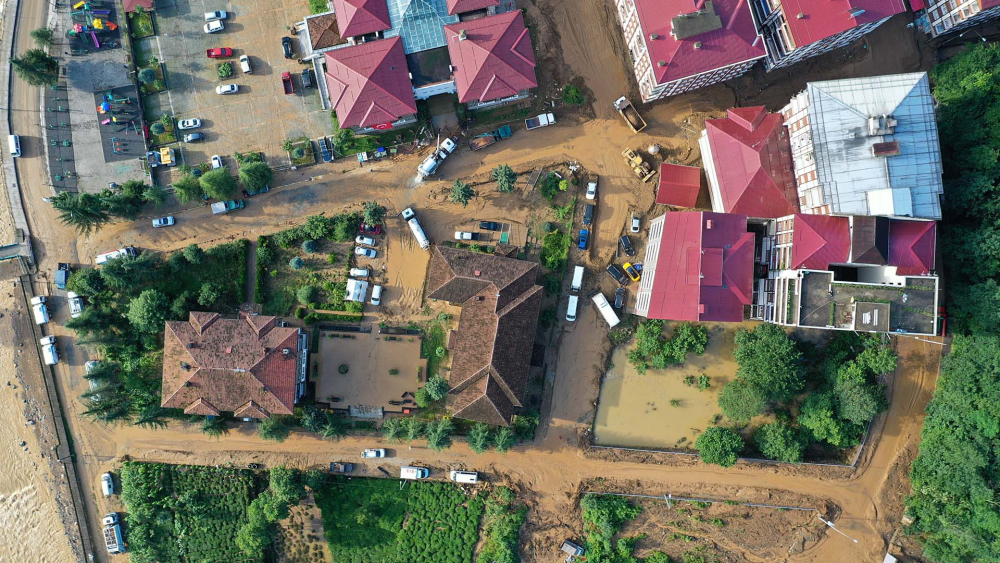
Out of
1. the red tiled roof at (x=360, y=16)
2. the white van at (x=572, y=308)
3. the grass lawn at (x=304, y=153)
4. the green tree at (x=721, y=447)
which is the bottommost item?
the green tree at (x=721, y=447)

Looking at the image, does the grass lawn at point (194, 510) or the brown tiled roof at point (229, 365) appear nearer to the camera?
the brown tiled roof at point (229, 365)

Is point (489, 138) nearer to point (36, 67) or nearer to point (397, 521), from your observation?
point (397, 521)

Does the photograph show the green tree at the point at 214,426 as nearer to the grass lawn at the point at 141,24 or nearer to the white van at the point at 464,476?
the white van at the point at 464,476

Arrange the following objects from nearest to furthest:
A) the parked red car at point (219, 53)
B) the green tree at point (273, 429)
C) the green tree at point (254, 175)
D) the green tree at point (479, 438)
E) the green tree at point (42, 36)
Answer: the green tree at point (254, 175) → the green tree at point (479, 438) → the green tree at point (273, 429) → the green tree at point (42, 36) → the parked red car at point (219, 53)

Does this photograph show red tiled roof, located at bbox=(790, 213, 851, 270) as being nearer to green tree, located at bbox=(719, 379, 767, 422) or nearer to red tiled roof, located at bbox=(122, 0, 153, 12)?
green tree, located at bbox=(719, 379, 767, 422)

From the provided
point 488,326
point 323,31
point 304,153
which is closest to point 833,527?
point 488,326

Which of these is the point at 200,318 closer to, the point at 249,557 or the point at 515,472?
the point at 249,557

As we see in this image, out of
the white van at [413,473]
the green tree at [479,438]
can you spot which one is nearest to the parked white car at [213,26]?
the green tree at [479,438]
